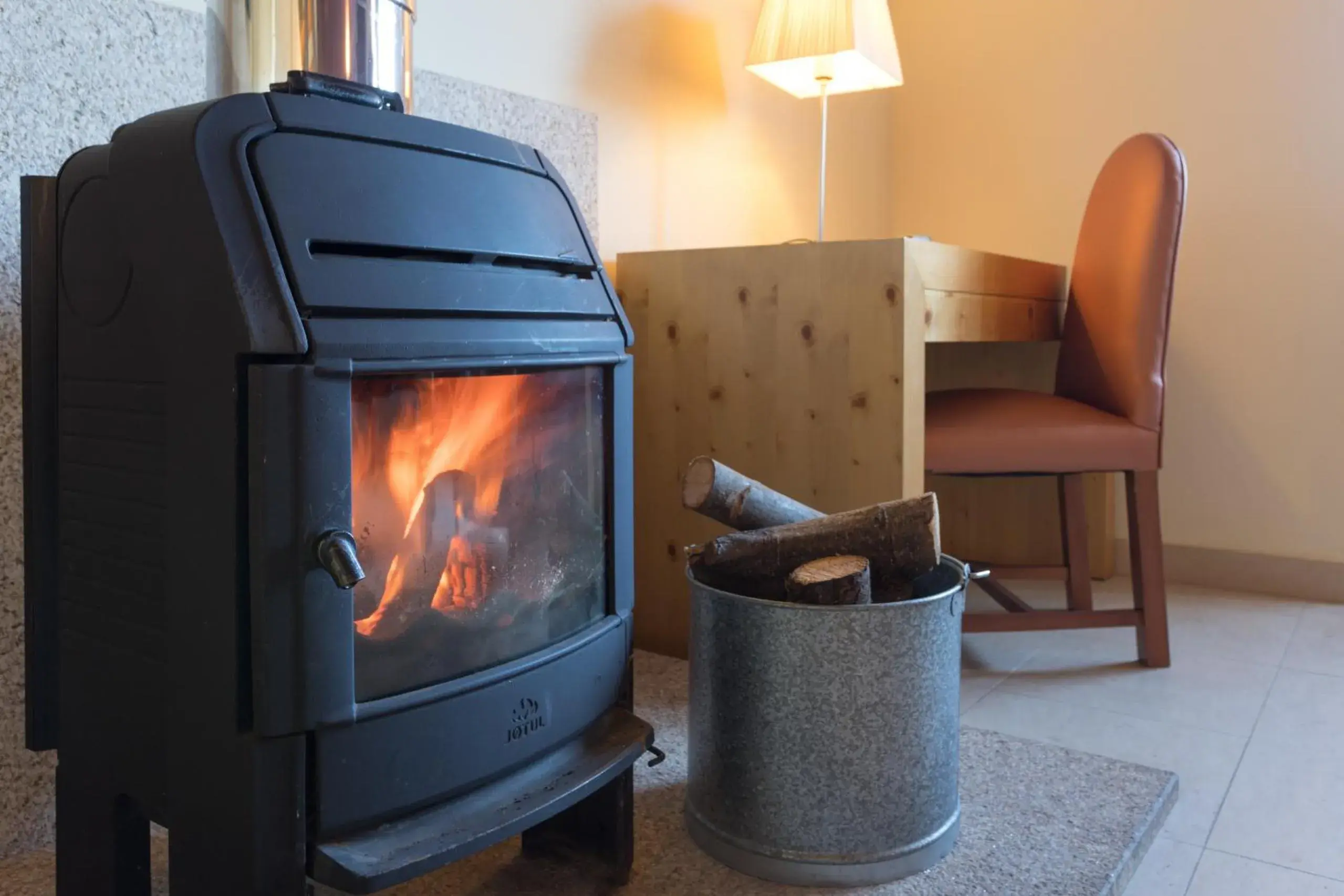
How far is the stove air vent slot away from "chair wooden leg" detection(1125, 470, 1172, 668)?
1254mm

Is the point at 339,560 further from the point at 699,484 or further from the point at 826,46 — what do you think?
the point at 826,46

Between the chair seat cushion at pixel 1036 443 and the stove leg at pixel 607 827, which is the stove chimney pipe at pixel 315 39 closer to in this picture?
the stove leg at pixel 607 827

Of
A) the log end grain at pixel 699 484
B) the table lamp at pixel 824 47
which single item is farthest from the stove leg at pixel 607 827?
the table lamp at pixel 824 47

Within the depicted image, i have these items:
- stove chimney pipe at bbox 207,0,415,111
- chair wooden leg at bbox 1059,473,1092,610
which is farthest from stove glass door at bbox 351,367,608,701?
chair wooden leg at bbox 1059,473,1092,610

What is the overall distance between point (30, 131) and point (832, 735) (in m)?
1.05

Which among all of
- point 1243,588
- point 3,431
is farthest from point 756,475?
point 1243,588

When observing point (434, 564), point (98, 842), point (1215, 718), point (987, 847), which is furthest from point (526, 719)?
point (1215, 718)

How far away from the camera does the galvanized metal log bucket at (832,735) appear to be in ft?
3.72

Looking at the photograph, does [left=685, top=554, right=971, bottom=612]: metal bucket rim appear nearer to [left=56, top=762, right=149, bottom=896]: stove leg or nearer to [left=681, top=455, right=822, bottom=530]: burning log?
[left=681, top=455, right=822, bottom=530]: burning log

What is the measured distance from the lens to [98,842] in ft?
3.17

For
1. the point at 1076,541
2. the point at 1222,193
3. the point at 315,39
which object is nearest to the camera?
the point at 315,39

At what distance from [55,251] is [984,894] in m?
1.11

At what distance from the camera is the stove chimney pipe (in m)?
1.10

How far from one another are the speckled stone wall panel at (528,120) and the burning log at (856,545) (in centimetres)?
76
